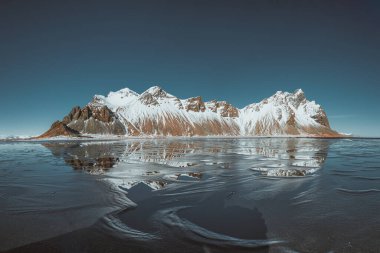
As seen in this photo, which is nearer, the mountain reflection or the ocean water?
the ocean water

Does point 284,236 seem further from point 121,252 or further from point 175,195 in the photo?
point 175,195

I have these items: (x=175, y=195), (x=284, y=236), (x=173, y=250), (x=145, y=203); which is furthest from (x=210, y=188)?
(x=173, y=250)

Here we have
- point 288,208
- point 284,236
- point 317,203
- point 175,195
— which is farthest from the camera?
point 175,195

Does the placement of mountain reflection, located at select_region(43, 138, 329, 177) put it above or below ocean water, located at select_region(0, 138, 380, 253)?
above

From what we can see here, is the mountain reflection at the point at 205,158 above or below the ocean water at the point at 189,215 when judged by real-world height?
above

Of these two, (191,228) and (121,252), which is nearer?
(121,252)

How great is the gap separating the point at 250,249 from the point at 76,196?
28.7ft

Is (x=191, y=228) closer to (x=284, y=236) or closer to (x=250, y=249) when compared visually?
(x=250, y=249)

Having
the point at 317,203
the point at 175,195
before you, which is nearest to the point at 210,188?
the point at 175,195

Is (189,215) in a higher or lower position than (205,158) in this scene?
lower

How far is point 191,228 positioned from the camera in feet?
24.8

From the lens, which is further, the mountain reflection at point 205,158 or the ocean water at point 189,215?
the mountain reflection at point 205,158

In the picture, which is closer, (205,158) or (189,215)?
(189,215)

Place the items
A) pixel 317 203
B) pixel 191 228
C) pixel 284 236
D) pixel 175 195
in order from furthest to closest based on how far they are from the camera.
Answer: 1. pixel 175 195
2. pixel 317 203
3. pixel 191 228
4. pixel 284 236
